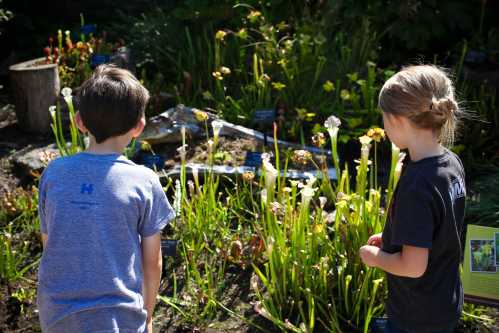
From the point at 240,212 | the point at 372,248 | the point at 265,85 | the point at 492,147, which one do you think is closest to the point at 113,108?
the point at 372,248

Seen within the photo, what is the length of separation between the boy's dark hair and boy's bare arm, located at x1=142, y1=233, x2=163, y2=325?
0.35m

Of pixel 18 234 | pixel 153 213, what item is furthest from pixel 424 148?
pixel 18 234

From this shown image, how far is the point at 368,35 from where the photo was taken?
5.61 meters

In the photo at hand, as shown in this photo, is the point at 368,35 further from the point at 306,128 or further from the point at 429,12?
the point at 306,128

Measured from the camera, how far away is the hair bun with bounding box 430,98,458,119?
2123 millimetres

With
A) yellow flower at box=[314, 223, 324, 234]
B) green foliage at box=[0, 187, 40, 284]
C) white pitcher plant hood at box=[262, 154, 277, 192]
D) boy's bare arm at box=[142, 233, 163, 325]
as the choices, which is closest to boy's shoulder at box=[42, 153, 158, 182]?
boy's bare arm at box=[142, 233, 163, 325]

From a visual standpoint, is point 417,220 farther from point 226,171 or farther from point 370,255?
point 226,171

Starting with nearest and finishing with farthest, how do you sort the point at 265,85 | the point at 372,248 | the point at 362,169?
the point at 372,248 → the point at 362,169 → the point at 265,85

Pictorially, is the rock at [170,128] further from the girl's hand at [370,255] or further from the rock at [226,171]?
the girl's hand at [370,255]

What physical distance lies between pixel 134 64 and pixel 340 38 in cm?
169

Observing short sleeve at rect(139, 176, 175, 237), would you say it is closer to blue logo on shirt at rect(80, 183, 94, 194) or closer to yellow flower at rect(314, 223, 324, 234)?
blue logo on shirt at rect(80, 183, 94, 194)

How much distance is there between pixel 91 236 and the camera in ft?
6.78

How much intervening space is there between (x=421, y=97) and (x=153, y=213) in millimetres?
887

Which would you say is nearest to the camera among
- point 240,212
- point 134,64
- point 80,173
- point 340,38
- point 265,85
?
point 80,173
